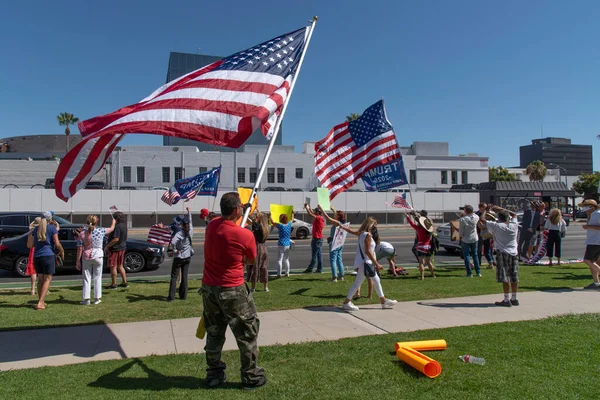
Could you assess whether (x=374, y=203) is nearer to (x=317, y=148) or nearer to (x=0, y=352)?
(x=317, y=148)

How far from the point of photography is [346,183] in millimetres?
10039

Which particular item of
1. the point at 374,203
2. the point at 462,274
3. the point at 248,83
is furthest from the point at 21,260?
the point at 374,203

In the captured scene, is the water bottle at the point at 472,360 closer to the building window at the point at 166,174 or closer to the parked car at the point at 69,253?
the parked car at the point at 69,253

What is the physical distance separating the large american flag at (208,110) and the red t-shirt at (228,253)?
1.40 metres

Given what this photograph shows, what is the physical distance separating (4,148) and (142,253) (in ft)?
207

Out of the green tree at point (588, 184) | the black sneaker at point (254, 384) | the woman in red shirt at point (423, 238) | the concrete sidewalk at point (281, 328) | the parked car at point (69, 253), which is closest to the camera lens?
the black sneaker at point (254, 384)

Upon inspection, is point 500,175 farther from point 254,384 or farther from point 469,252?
point 254,384

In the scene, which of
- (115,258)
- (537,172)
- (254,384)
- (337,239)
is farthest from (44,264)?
(537,172)

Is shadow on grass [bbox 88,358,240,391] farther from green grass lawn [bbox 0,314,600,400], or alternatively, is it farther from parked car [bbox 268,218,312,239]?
parked car [bbox 268,218,312,239]

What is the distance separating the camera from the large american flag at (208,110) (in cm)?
560

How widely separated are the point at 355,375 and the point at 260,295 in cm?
475

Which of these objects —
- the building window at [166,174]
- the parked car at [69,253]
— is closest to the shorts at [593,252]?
the parked car at [69,253]

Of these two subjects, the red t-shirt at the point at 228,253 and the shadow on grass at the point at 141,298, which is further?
the shadow on grass at the point at 141,298

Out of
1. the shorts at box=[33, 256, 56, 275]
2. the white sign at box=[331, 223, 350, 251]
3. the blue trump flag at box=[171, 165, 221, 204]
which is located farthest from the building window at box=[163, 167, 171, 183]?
the shorts at box=[33, 256, 56, 275]
